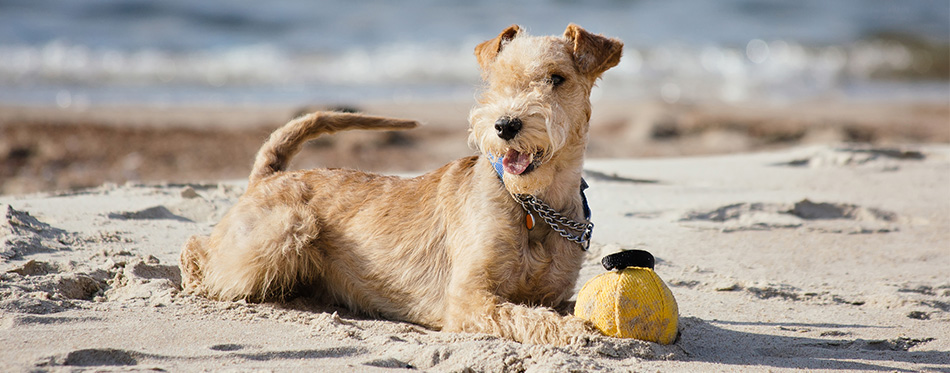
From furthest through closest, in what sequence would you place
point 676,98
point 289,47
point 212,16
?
→ point 212,16, point 289,47, point 676,98

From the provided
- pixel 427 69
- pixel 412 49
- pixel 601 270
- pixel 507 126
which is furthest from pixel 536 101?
pixel 412 49

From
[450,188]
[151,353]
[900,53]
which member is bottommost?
[151,353]

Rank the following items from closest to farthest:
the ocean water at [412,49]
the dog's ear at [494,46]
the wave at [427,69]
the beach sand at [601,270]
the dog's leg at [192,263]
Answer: the beach sand at [601,270] → the dog's ear at [494,46] → the dog's leg at [192,263] → the ocean water at [412,49] → the wave at [427,69]

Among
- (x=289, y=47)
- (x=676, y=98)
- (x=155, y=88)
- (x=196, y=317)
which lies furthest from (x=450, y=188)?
(x=289, y=47)

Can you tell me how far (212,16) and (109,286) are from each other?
66.9 feet

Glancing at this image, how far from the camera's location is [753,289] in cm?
452

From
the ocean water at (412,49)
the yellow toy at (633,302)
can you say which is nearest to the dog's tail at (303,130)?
the yellow toy at (633,302)

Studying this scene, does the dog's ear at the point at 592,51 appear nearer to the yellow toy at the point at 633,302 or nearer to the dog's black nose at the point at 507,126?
the dog's black nose at the point at 507,126

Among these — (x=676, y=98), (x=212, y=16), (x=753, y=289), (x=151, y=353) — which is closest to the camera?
(x=151, y=353)

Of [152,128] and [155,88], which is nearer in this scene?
[152,128]

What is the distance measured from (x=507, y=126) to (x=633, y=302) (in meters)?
0.93

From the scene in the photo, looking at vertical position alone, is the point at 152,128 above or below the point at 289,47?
below

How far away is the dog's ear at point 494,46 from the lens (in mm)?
3916

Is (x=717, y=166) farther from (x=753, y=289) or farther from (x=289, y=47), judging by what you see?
(x=289, y=47)
